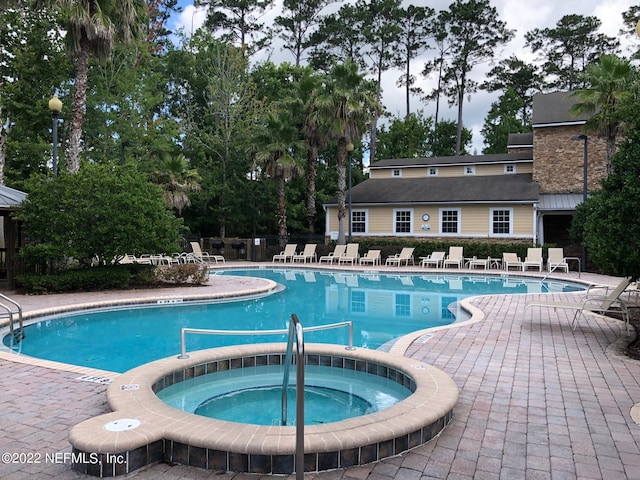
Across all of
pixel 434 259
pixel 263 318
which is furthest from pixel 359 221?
pixel 263 318

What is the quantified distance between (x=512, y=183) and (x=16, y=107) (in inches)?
1005

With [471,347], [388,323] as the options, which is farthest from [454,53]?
[471,347]

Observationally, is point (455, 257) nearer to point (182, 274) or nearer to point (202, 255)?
point (182, 274)

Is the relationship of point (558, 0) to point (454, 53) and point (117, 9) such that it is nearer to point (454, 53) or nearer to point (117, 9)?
point (454, 53)

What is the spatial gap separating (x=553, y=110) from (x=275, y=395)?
2666 centimetres

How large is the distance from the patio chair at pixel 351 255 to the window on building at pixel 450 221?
489 cm

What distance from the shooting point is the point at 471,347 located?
716cm

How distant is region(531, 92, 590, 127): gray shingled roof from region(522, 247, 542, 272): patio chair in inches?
322

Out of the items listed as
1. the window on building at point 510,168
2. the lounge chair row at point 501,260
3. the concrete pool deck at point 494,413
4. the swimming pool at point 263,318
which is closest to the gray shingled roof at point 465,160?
the window on building at point 510,168

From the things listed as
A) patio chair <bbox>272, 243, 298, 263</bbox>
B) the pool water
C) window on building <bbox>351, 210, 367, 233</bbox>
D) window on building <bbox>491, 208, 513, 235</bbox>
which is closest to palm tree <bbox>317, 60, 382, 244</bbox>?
window on building <bbox>351, 210, 367, 233</bbox>

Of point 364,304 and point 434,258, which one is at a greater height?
point 434,258

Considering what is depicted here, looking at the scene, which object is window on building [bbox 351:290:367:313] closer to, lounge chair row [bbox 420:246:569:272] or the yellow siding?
lounge chair row [bbox 420:246:569:272]

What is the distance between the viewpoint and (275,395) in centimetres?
559

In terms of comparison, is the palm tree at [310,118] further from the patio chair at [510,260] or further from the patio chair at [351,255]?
the patio chair at [510,260]
